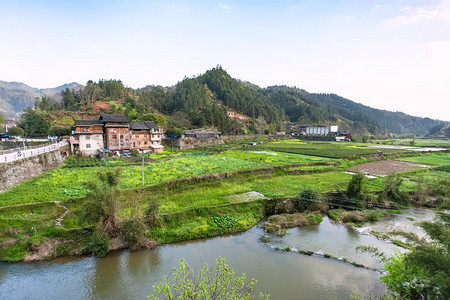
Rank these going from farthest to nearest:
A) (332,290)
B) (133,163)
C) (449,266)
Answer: (133,163)
(332,290)
(449,266)

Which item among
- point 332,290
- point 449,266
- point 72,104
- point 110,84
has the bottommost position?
point 332,290

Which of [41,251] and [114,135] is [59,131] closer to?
[114,135]

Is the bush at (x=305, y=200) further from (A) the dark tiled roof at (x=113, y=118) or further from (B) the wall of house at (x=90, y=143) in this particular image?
(B) the wall of house at (x=90, y=143)

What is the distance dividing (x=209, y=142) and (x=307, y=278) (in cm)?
5627

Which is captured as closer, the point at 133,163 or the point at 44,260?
the point at 44,260

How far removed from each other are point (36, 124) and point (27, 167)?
33.2 m

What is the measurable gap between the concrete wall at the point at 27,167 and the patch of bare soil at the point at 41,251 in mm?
9913

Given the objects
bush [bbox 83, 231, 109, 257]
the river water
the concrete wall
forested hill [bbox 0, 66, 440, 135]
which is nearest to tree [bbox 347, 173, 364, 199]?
the river water

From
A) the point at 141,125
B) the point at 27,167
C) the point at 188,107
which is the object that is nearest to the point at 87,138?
the point at 141,125

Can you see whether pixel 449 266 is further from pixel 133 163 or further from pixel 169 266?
pixel 133 163

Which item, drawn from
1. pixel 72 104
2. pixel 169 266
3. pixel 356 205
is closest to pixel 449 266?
pixel 169 266

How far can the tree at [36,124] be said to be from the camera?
176ft

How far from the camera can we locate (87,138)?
4566cm

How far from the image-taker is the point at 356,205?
27.2 meters
